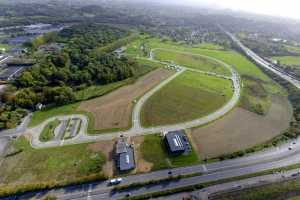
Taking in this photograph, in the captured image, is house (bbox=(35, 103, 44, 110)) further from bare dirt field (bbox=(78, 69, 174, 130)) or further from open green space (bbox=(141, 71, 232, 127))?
open green space (bbox=(141, 71, 232, 127))

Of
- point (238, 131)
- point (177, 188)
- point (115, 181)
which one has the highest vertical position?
point (238, 131)

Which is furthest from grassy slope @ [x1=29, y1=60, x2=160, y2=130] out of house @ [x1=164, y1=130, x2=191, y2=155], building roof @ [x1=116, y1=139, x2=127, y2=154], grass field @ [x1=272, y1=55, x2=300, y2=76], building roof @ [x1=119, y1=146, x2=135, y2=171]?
grass field @ [x1=272, y1=55, x2=300, y2=76]

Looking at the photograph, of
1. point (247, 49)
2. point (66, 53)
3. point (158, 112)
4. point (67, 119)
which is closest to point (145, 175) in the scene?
point (158, 112)

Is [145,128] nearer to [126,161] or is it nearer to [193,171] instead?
[126,161]

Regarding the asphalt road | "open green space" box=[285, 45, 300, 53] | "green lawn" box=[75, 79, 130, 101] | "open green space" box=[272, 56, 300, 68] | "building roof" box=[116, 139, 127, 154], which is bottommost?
the asphalt road

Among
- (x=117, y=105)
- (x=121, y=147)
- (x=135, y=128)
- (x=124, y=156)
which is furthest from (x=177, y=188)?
(x=117, y=105)
